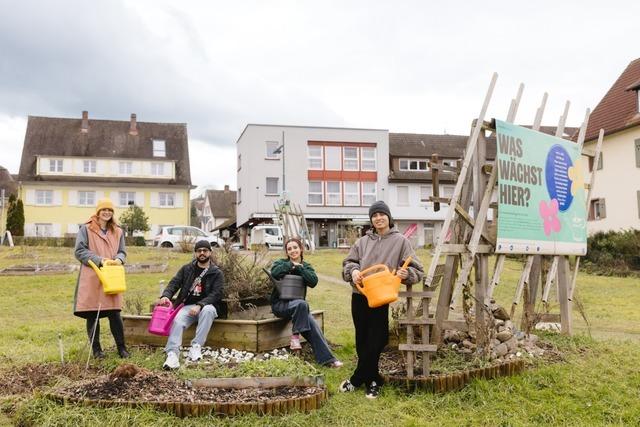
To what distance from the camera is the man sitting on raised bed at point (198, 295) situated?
6667 millimetres

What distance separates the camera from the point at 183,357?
673 centimetres

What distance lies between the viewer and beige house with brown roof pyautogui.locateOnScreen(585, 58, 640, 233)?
1086 inches

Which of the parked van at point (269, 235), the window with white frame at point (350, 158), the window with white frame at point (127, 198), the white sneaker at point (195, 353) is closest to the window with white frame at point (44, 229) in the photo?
the window with white frame at point (127, 198)

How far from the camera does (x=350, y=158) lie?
149 ft

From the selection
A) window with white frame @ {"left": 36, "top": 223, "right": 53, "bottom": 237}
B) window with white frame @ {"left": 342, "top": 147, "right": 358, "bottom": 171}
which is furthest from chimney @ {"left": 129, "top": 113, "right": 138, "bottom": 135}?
window with white frame @ {"left": 342, "top": 147, "right": 358, "bottom": 171}

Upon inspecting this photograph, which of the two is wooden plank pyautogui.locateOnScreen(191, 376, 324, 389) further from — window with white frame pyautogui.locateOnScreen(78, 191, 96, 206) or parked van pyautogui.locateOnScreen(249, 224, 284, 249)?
window with white frame pyautogui.locateOnScreen(78, 191, 96, 206)

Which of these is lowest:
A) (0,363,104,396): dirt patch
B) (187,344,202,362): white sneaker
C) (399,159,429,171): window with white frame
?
(0,363,104,396): dirt patch

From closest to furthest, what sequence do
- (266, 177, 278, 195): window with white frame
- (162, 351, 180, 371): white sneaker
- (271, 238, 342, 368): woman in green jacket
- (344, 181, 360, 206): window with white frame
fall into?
(162, 351, 180, 371): white sneaker → (271, 238, 342, 368): woman in green jacket → (266, 177, 278, 195): window with white frame → (344, 181, 360, 206): window with white frame

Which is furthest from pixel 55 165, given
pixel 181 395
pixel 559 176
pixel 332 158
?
pixel 181 395

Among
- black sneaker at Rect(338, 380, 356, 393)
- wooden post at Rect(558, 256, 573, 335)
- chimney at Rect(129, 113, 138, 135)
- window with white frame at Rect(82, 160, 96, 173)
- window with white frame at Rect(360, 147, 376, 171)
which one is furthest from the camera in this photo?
chimney at Rect(129, 113, 138, 135)

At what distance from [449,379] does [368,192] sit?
3990 cm

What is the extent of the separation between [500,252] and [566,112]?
290cm

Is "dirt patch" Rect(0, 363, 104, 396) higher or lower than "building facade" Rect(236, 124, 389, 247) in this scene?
lower

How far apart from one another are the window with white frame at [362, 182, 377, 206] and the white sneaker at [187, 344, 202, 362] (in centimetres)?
3912
